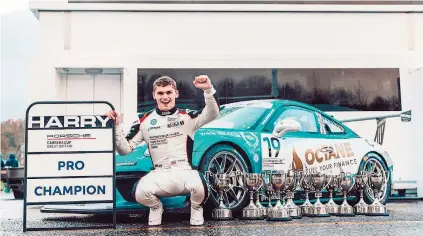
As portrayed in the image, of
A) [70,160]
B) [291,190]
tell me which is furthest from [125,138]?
[291,190]

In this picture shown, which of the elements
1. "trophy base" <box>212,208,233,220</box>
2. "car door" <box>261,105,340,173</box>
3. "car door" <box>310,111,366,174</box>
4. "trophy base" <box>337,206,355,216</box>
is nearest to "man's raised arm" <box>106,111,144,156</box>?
"trophy base" <box>212,208,233,220</box>

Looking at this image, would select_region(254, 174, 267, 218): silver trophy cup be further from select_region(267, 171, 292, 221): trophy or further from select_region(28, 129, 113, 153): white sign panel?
select_region(28, 129, 113, 153): white sign panel

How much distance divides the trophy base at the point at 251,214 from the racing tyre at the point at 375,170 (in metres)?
1.74

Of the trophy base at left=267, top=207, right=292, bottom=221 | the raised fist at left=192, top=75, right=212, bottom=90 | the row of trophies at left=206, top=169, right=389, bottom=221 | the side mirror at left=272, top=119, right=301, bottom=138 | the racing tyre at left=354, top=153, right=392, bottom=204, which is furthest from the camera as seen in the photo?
the racing tyre at left=354, top=153, right=392, bottom=204

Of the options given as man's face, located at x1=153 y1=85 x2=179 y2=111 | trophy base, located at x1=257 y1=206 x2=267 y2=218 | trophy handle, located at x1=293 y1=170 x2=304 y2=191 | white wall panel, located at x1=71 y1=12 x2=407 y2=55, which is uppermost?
white wall panel, located at x1=71 y1=12 x2=407 y2=55

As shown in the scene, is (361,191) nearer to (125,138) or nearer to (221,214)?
(221,214)

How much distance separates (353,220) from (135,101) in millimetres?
3170

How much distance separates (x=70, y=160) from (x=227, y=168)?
1828mm

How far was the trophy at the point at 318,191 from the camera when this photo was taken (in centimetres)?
523

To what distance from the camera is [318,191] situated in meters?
5.36

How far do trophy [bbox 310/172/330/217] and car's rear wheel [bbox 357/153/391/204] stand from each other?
0.93m

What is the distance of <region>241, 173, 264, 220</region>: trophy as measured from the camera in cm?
501

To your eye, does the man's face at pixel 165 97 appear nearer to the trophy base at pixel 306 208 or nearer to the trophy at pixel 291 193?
the trophy at pixel 291 193

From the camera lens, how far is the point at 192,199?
4.67 meters
